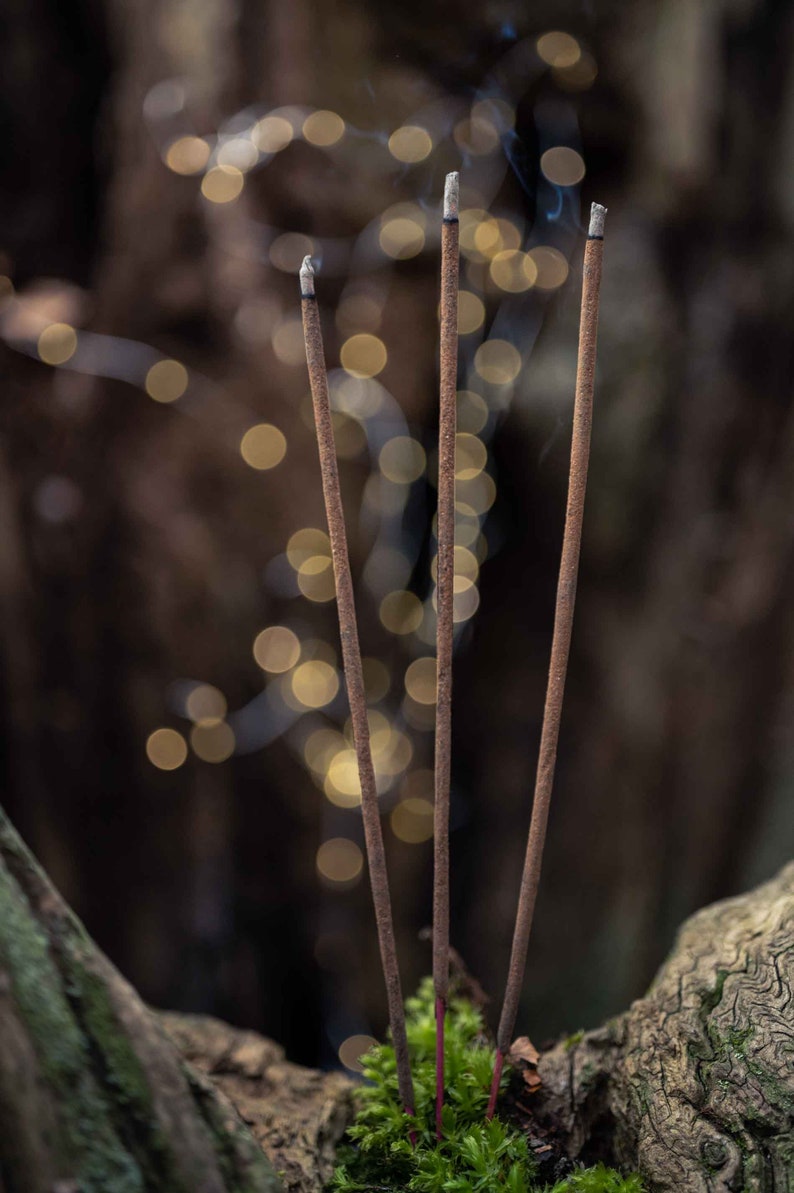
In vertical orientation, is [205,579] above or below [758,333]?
below

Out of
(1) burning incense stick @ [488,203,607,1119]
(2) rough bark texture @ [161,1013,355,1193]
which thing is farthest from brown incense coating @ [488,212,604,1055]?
(2) rough bark texture @ [161,1013,355,1193]

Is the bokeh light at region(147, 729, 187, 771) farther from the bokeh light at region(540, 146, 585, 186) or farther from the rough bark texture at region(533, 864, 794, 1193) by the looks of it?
the bokeh light at region(540, 146, 585, 186)

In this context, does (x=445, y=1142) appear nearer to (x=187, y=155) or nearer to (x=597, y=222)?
(x=597, y=222)

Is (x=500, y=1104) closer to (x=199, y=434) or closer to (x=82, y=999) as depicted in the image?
(x=82, y=999)

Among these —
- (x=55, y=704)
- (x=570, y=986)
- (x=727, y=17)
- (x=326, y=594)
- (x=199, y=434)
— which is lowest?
(x=570, y=986)

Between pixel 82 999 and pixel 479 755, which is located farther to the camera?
pixel 479 755

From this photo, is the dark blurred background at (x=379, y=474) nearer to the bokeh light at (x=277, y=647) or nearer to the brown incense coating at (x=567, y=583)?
the bokeh light at (x=277, y=647)

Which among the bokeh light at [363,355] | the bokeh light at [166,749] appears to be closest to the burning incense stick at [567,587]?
the bokeh light at [363,355]

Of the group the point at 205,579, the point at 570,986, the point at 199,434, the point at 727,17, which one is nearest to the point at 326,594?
the point at 205,579

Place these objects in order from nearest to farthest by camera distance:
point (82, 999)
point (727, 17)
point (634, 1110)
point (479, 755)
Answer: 1. point (82, 999)
2. point (634, 1110)
3. point (727, 17)
4. point (479, 755)
